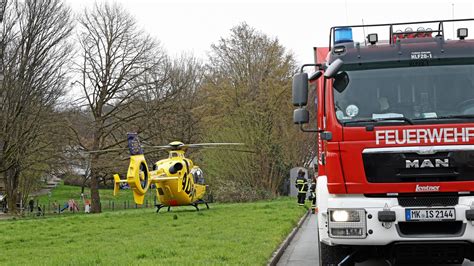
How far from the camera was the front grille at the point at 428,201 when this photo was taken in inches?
270

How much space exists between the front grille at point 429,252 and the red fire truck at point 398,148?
0.04ft

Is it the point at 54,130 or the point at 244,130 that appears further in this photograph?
the point at 244,130

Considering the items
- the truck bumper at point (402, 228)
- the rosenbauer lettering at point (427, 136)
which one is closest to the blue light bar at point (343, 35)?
the rosenbauer lettering at point (427, 136)

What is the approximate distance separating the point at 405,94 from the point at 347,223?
1692mm

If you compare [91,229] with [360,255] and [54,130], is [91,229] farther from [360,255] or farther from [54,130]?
[54,130]

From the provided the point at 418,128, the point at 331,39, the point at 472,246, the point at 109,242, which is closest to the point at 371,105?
the point at 418,128

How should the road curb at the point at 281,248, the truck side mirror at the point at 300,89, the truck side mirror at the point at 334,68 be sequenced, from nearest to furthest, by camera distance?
the truck side mirror at the point at 334,68, the truck side mirror at the point at 300,89, the road curb at the point at 281,248

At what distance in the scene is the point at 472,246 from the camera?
7016mm

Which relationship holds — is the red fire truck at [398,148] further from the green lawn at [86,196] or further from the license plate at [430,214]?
the green lawn at [86,196]

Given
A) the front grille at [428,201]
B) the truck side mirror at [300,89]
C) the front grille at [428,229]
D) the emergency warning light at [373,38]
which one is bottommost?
the front grille at [428,229]

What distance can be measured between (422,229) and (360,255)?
42.7 inches

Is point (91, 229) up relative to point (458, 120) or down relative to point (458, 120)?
down

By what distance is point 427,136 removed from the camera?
22.5 ft

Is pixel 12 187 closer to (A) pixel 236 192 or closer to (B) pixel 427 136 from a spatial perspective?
(A) pixel 236 192
